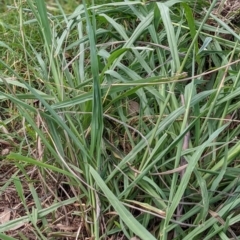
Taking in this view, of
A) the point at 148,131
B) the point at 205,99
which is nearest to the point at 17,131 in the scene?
the point at 148,131

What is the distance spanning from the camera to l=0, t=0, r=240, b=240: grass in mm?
1566

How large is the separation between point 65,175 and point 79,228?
0.66 feet

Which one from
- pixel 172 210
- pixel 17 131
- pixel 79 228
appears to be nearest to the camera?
pixel 172 210

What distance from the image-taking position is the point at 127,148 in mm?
1814

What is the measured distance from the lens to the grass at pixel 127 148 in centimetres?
157

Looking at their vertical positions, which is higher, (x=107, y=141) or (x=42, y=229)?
(x=107, y=141)

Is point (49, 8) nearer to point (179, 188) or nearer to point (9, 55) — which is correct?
point (9, 55)

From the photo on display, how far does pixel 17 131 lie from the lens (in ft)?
6.63

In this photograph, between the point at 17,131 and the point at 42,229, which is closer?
the point at 42,229

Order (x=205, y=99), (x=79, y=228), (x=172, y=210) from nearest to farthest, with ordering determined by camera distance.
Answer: (x=172, y=210)
(x=79, y=228)
(x=205, y=99)

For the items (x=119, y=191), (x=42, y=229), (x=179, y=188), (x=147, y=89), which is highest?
(x=147, y=89)

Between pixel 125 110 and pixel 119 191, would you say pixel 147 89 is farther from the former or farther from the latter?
pixel 119 191

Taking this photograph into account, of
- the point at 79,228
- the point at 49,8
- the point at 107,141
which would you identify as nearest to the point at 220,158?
the point at 107,141

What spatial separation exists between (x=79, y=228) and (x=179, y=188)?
0.33 metres
